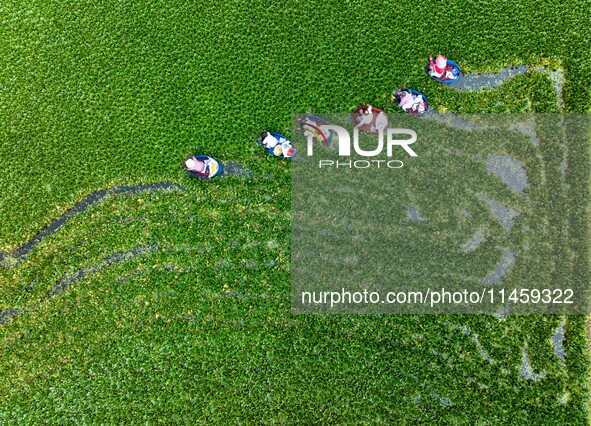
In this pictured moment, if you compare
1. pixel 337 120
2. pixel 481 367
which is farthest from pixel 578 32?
pixel 481 367

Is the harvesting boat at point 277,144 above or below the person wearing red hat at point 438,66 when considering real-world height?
below

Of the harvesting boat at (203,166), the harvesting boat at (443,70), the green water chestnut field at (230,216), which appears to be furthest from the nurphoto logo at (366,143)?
the harvesting boat at (203,166)

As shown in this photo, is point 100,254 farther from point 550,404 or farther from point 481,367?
point 550,404

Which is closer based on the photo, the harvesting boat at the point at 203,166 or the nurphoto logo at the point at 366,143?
the harvesting boat at the point at 203,166

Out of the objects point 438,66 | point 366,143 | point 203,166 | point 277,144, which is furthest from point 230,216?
point 438,66

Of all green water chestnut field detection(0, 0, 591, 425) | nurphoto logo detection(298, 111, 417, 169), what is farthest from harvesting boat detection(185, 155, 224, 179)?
nurphoto logo detection(298, 111, 417, 169)

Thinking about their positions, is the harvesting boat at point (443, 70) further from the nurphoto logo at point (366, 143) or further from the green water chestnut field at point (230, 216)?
the nurphoto logo at point (366, 143)

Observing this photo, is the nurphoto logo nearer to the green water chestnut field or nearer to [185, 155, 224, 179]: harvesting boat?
the green water chestnut field

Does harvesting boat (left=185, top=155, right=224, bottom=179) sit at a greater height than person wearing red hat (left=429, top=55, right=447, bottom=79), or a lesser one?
lesser

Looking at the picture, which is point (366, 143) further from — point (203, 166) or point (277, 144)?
point (203, 166)
